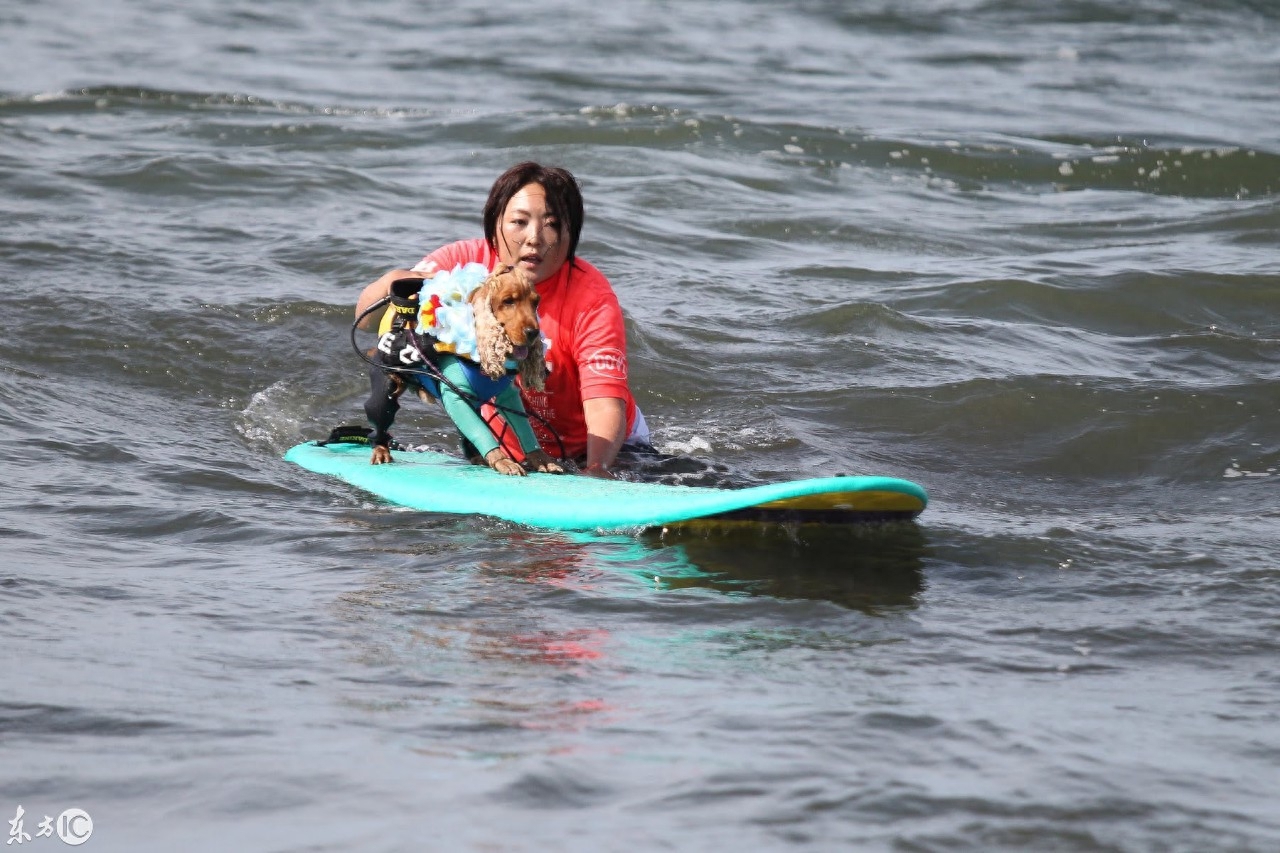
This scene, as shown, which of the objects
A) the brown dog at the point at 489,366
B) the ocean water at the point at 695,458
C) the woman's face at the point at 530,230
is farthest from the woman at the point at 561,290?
the ocean water at the point at 695,458

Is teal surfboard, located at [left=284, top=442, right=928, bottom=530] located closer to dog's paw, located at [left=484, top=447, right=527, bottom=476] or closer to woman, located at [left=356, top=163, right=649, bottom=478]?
dog's paw, located at [left=484, top=447, right=527, bottom=476]

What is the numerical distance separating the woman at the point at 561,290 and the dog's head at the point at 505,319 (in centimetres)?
20

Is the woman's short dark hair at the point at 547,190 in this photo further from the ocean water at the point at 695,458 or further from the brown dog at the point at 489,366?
the ocean water at the point at 695,458

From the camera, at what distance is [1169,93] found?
16.9m

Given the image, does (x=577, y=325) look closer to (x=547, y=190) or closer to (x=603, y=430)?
(x=603, y=430)

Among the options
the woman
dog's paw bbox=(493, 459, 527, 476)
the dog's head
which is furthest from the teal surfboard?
the dog's head

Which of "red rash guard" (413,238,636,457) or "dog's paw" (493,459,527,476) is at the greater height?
"red rash guard" (413,238,636,457)

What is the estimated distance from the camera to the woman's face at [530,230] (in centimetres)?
486

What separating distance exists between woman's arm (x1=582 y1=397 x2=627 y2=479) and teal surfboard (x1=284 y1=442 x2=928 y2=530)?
10 centimetres

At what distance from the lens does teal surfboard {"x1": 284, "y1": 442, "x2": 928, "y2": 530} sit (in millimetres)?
4457

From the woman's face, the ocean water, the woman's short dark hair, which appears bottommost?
the ocean water

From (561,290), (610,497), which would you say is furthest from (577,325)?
(610,497)

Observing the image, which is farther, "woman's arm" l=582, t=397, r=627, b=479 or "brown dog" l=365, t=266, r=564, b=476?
"woman's arm" l=582, t=397, r=627, b=479

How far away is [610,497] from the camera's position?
4812 mm
